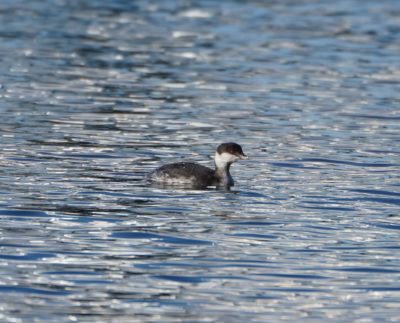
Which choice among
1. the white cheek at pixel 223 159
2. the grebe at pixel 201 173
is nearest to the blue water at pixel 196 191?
the grebe at pixel 201 173

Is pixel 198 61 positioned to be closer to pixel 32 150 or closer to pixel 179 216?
pixel 32 150

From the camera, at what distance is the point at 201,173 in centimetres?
2025

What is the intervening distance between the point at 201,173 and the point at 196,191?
356 millimetres

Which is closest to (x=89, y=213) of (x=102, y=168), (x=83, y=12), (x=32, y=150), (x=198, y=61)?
(x=102, y=168)

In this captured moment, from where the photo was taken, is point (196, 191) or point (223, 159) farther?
point (223, 159)

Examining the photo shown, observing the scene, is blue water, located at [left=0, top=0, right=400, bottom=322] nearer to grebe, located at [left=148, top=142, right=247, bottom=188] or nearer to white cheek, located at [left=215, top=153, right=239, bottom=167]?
grebe, located at [left=148, top=142, right=247, bottom=188]

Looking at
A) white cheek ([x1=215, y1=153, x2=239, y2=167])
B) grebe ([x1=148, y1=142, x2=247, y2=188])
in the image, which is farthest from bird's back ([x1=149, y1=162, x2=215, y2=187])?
white cheek ([x1=215, y1=153, x2=239, y2=167])

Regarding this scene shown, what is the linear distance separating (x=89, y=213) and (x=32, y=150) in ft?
17.5

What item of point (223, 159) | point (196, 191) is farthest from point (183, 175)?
point (223, 159)

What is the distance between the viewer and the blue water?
14.1 meters

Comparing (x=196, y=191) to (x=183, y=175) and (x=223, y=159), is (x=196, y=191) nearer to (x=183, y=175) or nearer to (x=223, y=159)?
(x=183, y=175)

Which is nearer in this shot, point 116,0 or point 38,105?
point 38,105

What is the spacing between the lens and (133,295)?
45.4 ft

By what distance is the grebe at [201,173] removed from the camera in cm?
2000
